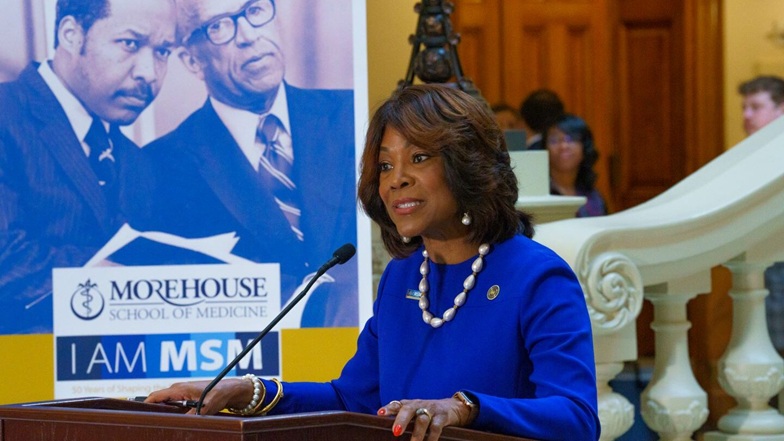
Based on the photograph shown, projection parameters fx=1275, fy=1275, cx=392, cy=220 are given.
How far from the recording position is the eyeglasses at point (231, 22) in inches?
126

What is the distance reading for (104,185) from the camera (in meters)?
3.20

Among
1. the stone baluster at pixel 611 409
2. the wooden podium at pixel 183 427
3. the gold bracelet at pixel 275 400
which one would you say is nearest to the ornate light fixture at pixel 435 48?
the stone baluster at pixel 611 409

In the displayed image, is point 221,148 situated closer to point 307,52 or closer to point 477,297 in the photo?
point 307,52

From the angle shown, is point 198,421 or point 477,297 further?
point 477,297

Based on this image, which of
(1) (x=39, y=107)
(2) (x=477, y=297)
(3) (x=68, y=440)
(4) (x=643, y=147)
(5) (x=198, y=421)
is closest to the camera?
(5) (x=198, y=421)

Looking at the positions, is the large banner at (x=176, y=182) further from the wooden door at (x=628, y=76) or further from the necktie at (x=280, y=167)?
the wooden door at (x=628, y=76)

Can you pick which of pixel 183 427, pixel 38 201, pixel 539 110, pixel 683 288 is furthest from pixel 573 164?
pixel 183 427

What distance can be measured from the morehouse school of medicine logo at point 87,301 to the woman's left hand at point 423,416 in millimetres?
1668

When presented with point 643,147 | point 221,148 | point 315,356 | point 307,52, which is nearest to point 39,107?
point 221,148

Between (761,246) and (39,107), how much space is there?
1.85 metres

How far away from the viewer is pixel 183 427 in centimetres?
160

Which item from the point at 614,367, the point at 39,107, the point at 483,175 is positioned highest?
the point at 39,107

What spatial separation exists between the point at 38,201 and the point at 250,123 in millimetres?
564

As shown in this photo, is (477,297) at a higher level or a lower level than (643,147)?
lower
